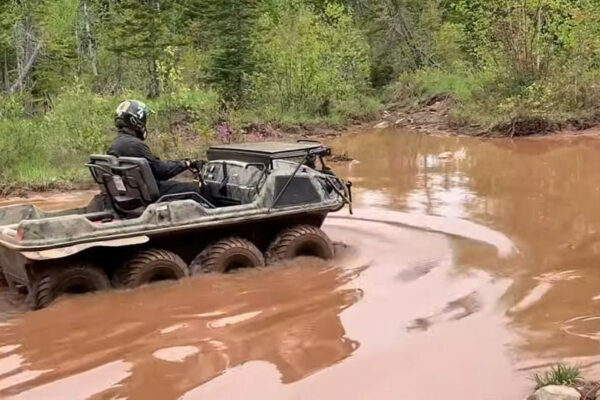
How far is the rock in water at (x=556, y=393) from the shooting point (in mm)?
5062

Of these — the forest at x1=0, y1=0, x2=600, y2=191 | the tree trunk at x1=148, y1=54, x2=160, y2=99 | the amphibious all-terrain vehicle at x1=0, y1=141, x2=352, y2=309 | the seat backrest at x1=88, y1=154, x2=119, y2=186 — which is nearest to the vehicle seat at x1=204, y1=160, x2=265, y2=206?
the amphibious all-terrain vehicle at x1=0, y1=141, x2=352, y2=309

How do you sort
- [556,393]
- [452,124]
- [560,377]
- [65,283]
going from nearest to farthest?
[556,393], [560,377], [65,283], [452,124]

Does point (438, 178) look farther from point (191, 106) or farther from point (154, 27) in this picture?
point (154, 27)

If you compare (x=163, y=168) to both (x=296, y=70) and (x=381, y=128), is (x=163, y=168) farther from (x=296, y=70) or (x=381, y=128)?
(x=381, y=128)

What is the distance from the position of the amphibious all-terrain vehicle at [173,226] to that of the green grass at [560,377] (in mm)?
3724

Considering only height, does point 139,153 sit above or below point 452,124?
above

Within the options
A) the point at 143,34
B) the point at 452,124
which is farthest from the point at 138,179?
the point at 452,124

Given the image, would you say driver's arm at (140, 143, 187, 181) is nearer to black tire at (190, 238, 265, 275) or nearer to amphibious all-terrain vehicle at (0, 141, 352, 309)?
amphibious all-terrain vehicle at (0, 141, 352, 309)

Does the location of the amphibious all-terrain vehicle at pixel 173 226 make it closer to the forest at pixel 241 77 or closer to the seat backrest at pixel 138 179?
the seat backrest at pixel 138 179

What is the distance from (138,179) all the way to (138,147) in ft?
1.25

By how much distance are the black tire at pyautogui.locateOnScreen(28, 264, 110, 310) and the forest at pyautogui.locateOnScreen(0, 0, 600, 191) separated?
7077mm

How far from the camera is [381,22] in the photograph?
39375mm

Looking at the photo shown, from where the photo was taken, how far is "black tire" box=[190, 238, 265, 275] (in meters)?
8.32

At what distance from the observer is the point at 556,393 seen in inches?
201
